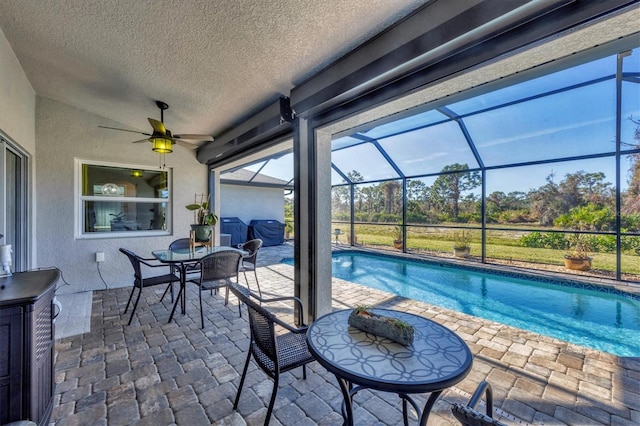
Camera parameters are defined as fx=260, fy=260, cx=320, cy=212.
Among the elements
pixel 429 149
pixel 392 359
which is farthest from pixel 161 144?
pixel 429 149

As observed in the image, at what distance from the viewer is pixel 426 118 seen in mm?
5246

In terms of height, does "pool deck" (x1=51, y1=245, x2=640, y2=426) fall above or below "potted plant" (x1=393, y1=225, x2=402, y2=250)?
Answer: below

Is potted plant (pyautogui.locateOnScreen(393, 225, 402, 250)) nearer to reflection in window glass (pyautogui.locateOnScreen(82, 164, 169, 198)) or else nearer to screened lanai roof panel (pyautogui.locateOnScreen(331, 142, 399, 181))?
screened lanai roof panel (pyautogui.locateOnScreen(331, 142, 399, 181))

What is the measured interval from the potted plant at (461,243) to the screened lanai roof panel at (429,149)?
6.20 ft

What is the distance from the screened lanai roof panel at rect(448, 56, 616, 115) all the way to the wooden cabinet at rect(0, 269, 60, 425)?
4.59 meters

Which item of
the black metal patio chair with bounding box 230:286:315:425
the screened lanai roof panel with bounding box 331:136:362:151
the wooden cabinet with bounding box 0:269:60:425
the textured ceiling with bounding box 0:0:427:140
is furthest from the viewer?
the screened lanai roof panel with bounding box 331:136:362:151

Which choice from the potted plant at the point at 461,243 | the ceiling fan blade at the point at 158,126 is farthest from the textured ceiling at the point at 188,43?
the potted plant at the point at 461,243

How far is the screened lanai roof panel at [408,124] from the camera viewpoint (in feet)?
16.7

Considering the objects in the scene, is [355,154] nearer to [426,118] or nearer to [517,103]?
[426,118]

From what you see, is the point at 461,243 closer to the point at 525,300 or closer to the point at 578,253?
the point at 578,253

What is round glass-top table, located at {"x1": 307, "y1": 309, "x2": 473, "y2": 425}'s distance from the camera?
1.07 m

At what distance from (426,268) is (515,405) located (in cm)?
560

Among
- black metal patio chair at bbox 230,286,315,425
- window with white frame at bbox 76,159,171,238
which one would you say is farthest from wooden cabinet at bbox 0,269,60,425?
window with white frame at bbox 76,159,171,238

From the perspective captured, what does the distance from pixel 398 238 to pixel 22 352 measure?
820 centimetres
